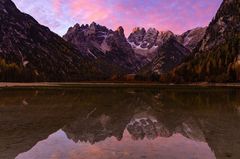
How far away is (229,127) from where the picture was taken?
31.5 m

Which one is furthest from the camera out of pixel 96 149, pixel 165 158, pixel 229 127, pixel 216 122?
pixel 216 122

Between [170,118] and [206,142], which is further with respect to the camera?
[170,118]

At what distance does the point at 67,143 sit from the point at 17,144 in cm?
365

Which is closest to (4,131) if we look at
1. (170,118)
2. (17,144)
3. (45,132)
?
(45,132)

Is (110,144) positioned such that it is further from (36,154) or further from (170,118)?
(170,118)

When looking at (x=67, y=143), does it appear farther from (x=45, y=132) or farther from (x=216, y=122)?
(x=216, y=122)

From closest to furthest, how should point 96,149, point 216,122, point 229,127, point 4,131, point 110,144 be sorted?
1. point 96,149
2. point 110,144
3. point 4,131
4. point 229,127
5. point 216,122

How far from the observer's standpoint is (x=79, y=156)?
2009 cm

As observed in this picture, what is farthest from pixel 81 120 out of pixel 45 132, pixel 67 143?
pixel 67 143

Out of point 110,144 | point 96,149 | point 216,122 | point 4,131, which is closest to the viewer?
point 96,149

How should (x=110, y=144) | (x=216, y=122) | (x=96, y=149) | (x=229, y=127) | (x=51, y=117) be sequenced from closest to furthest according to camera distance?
(x=96, y=149)
(x=110, y=144)
(x=229, y=127)
(x=216, y=122)
(x=51, y=117)

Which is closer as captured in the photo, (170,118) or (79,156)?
(79,156)

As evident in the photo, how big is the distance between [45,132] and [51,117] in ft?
33.4

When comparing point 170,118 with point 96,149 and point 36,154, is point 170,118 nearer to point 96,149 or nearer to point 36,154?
point 96,149
